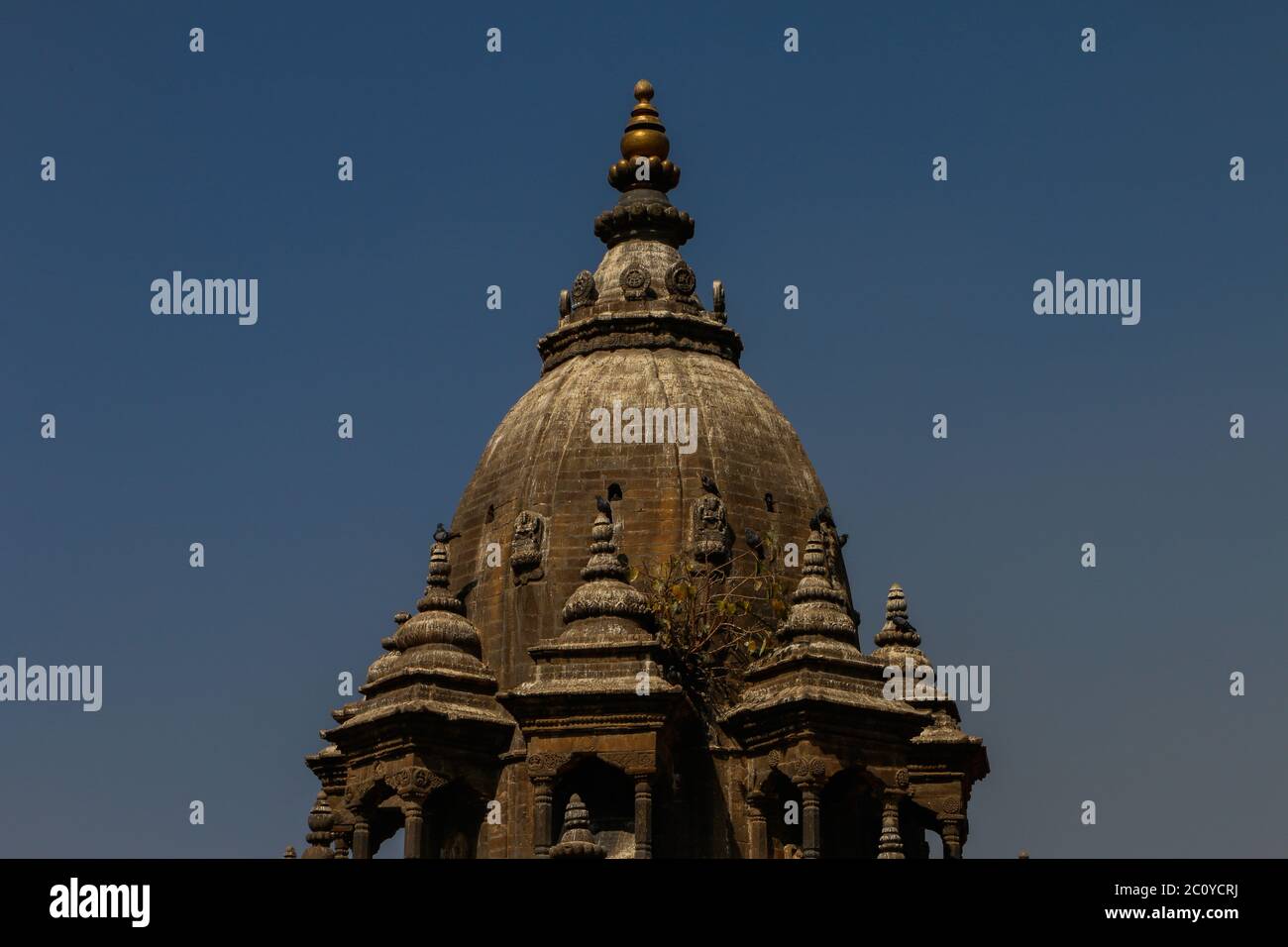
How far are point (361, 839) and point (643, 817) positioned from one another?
7082 mm

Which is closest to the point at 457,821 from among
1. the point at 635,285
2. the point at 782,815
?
the point at 782,815

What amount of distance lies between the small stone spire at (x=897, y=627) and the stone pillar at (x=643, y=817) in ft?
34.6

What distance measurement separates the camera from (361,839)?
64.1 metres

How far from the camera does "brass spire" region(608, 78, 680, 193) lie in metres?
75.9

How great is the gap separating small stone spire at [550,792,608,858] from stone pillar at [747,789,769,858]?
476 cm

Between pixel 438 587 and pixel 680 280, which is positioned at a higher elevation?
pixel 680 280

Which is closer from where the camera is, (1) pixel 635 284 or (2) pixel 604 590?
(2) pixel 604 590

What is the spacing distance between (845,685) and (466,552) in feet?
38.4

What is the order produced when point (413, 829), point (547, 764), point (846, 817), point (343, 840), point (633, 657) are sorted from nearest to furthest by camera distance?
point (547, 764)
point (633, 657)
point (413, 829)
point (846, 817)
point (343, 840)

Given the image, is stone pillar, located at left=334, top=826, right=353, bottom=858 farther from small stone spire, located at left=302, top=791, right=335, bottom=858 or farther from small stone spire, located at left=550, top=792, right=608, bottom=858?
small stone spire, located at left=550, top=792, right=608, bottom=858

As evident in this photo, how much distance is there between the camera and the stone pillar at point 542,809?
200 ft

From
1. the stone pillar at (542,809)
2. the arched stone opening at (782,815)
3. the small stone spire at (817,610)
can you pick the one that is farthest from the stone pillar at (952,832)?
the stone pillar at (542,809)

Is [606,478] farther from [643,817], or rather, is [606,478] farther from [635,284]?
[643,817]
